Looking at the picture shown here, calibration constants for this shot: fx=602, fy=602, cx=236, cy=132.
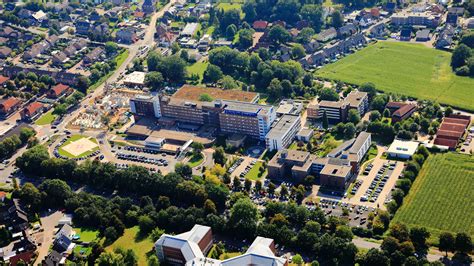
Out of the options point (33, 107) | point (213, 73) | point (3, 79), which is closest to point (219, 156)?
point (213, 73)

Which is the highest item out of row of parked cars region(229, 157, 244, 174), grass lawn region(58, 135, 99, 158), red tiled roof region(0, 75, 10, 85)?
row of parked cars region(229, 157, 244, 174)

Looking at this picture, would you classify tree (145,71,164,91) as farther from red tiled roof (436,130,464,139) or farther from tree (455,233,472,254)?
tree (455,233,472,254)

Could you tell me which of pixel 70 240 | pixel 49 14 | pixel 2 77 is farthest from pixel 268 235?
pixel 49 14

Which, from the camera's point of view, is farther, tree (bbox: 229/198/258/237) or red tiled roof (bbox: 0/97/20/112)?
red tiled roof (bbox: 0/97/20/112)

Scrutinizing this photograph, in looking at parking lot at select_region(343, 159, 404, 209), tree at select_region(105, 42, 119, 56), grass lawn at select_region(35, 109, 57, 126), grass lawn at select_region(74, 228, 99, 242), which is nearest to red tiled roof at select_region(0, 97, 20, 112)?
grass lawn at select_region(35, 109, 57, 126)

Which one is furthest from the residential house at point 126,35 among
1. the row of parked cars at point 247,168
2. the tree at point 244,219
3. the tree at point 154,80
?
the tree at point 244,219
